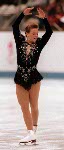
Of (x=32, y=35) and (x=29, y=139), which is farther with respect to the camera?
(x=29, y=139)

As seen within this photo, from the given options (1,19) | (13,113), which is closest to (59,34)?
(1,19)

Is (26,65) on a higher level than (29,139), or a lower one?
higher

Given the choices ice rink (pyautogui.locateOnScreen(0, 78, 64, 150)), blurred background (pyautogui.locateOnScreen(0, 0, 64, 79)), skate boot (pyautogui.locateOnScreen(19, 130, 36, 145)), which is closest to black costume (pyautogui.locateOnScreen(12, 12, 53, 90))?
skate boot (pyautogui.locateOnScreen(19, 130, 36, 145))

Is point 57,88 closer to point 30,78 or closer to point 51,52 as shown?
point 51,52

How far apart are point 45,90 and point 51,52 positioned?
2.39 m

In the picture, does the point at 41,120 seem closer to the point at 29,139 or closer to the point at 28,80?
the point at 29,139

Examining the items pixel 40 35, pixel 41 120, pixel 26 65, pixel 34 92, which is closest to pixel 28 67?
pixel 26 65

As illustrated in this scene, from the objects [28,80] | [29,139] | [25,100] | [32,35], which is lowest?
[29,139]

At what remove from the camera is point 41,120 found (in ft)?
19.0

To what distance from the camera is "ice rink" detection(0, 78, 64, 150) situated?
4402mm

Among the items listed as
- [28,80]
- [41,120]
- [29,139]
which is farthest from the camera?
[41,120]

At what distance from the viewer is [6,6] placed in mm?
11477

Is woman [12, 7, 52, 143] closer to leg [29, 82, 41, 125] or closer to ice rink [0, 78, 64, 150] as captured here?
leg [29, 82, 41, 125]

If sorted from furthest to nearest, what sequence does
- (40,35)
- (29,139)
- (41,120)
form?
1. (40,35)
2. (41,120)
3. (29,139)
